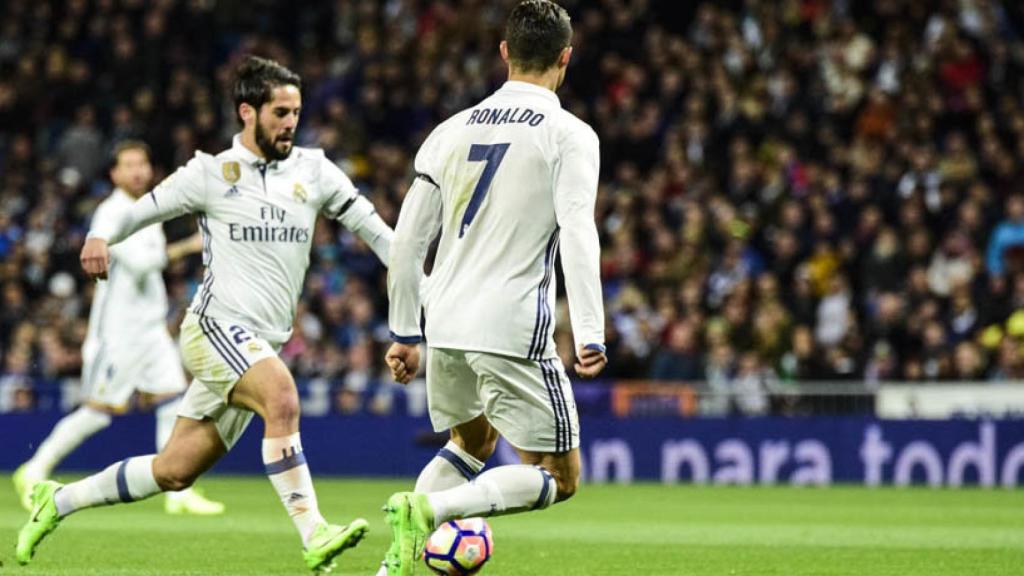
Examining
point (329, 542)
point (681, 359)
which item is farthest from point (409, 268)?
point (681, 359)

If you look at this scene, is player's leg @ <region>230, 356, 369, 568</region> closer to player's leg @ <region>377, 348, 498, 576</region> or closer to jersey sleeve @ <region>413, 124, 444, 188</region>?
player's leg @ <region>377, 348, 498, 576</region>

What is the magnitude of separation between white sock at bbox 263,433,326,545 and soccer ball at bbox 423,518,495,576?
1.19 meters

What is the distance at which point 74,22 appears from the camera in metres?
25.2

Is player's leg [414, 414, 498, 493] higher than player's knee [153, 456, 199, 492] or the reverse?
higher

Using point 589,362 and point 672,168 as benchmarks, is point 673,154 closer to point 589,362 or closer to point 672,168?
point 672,168

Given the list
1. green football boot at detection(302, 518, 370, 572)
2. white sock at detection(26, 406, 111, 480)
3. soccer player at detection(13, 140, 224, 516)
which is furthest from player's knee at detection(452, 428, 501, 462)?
white sock at detection(26, 406, 111, 480)

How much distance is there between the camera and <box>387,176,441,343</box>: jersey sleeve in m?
7.11

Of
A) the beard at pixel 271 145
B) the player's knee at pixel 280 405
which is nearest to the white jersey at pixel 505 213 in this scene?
the player's knee at pixel 280 405

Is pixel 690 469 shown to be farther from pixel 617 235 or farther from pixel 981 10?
pixel 981 10

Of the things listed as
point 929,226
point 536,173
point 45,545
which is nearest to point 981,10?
point 929,226

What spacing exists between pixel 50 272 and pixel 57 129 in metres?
3.22

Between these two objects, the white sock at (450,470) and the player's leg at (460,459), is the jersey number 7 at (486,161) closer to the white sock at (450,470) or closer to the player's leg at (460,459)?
the player's leg at (460,459)

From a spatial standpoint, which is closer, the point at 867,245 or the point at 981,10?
the point at 867,245

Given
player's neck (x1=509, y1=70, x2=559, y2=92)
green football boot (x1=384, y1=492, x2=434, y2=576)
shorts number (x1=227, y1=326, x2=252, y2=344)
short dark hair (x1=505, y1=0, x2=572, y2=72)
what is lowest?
green football boot (x1=384, y1=492, x2=434, y2=576)
